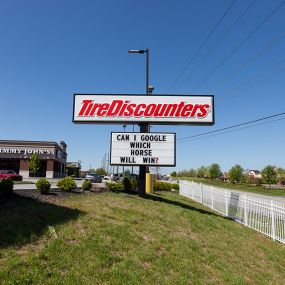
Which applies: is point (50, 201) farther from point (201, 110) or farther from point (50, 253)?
point (201, 110)

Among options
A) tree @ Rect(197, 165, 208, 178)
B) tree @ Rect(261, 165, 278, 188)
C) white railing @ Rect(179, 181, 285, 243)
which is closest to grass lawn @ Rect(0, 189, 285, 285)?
white railing @ Rect(179, 181, 285, 243)

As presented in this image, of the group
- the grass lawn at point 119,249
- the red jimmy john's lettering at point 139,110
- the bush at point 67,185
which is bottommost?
the grass lawn at point 119,249

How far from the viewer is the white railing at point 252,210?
13117 mm

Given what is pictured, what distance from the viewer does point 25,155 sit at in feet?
203

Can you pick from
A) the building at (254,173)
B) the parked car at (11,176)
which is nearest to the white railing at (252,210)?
the parked car at (11,176)

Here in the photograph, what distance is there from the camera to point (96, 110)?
17109mm

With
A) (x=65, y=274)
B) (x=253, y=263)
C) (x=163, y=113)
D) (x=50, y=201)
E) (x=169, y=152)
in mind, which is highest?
(x=163, y=113)

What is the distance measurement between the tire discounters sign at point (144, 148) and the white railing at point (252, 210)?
12.5 feet

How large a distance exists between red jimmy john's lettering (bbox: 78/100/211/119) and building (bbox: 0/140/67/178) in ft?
158

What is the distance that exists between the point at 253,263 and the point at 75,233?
5173 mm

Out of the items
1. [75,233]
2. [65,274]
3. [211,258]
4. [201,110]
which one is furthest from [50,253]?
[201,110]

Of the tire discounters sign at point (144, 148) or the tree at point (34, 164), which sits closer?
the tire discounters sign at point (144, 148)

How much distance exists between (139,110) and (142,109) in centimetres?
17

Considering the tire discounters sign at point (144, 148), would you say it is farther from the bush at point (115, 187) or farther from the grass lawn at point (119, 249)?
the grass lawn at point (119, 249)
